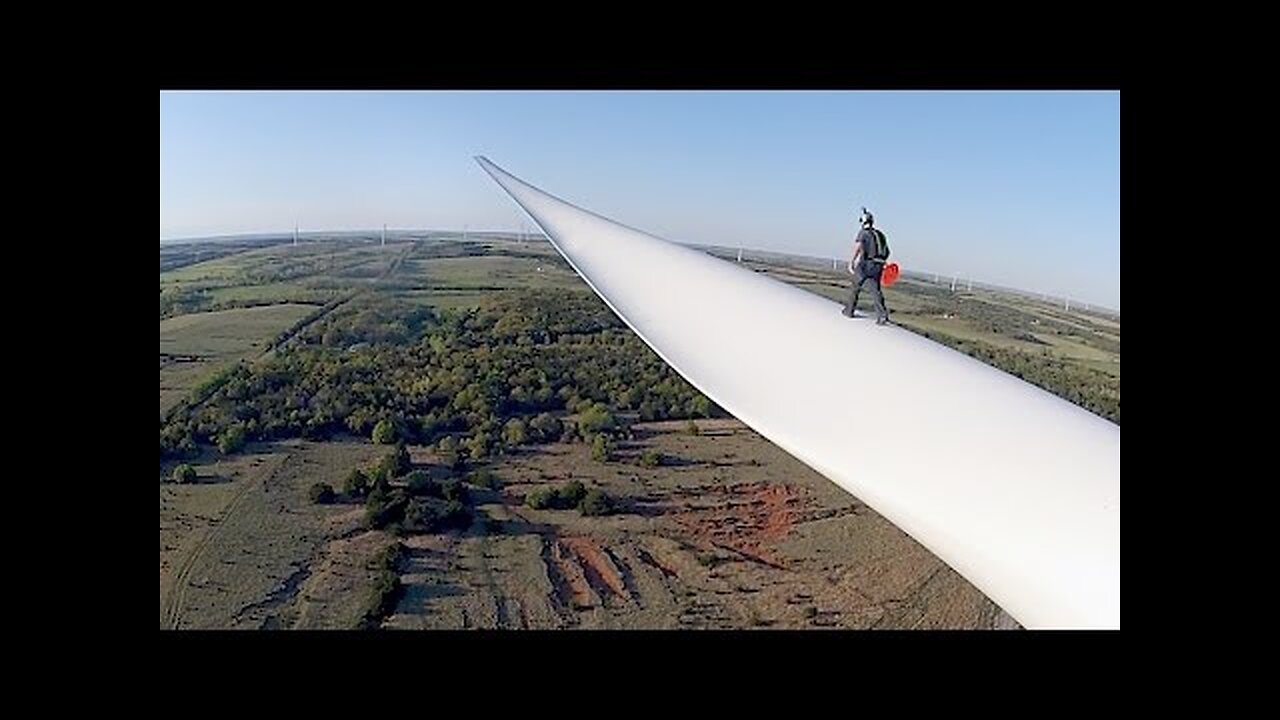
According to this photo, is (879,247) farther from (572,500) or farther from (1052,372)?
(1052,372)

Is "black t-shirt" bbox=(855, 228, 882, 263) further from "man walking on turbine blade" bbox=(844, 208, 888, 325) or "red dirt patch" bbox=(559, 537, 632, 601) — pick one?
"red dirt patch" bbox=(559, 537, 632, 601)

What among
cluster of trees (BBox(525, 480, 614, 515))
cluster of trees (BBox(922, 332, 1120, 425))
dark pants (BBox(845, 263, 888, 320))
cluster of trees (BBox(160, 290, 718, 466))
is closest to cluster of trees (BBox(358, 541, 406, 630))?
cluster of trees (BBox(525, 480, 614, 515))

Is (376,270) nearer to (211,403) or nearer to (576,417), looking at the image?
(211,403)

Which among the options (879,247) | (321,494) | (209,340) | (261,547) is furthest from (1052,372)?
(209,340)

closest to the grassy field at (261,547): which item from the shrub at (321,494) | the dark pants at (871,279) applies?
the shrub at (321,494)

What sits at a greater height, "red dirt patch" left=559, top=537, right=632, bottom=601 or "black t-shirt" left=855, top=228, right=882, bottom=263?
"black t-shirt" left=855, top=228, right=882, bottom=263

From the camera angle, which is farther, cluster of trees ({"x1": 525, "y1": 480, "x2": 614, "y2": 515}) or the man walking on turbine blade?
cluster of trees ({"x1": 525, "y1": 480, "x2": 614, "y2": 515})

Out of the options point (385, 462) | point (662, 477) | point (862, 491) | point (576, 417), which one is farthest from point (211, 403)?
point (862, 491)

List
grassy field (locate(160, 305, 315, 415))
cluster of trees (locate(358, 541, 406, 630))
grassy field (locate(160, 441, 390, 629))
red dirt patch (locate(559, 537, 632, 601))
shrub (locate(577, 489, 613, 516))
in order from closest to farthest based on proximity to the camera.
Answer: cluster of trees (locate(358, 541, 406, 630))
grassy field (locate(160, 441, 390, 629))
red dirt patch (locate(559, 537, 632, 601))
shrub (locate(577, 489, 613, 516))
grassy field (locate(160, 305, 315, 415))

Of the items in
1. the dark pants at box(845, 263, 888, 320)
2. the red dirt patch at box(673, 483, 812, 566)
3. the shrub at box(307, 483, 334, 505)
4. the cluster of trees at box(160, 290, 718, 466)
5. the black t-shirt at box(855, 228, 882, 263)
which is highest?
the black t-shirt at box(855, 228, 882, 263)
